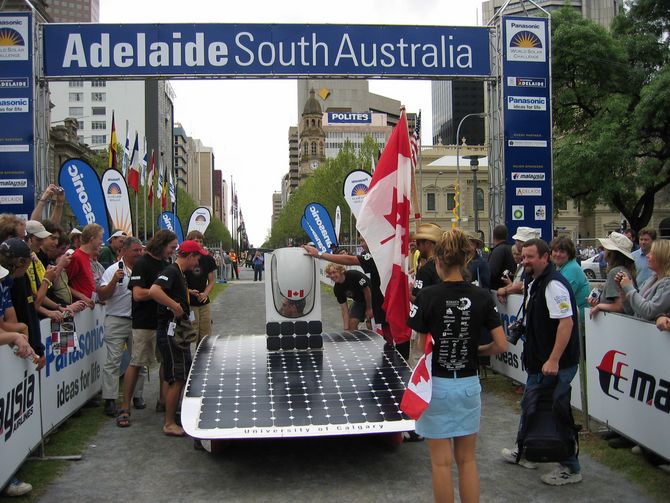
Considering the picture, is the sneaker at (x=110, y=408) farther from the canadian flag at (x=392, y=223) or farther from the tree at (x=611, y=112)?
the tree at (x=611, y=112)

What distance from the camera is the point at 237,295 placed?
2573cm

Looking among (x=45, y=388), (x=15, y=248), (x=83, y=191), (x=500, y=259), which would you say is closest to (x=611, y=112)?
(x=500, y=259)

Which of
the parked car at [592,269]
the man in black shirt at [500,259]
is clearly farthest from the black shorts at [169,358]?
the parked car at [592,269]

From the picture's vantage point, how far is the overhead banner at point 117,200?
13.7 m

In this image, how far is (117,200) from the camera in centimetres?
1393

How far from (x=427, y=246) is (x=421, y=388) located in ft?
7.24

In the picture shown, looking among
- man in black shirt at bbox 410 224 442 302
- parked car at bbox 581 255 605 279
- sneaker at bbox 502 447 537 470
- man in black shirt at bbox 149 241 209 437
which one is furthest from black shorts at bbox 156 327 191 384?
parked car at bbox 581 255 605 279

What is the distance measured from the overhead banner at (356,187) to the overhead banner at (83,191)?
8.16 meters

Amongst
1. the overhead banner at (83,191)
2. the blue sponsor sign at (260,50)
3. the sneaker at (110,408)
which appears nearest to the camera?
the sneaker at (110,408)

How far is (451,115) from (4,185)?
12755cm

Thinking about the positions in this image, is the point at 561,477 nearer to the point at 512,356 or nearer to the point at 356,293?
the point at 512,356

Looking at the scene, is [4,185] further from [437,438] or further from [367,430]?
[437,438]

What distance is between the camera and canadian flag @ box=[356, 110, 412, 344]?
6.12 meters

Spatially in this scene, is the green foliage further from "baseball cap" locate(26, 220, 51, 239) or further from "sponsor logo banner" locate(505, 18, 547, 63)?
"baseball cap" locate(26, 220, 51, 239)
